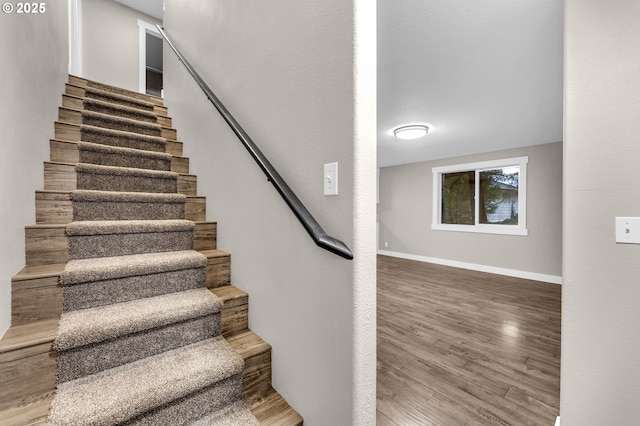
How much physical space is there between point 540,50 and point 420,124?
166 centimetres

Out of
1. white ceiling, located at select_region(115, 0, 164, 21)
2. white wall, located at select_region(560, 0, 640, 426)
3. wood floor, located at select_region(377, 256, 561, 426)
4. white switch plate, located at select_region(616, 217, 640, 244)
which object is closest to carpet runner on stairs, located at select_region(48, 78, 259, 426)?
wood floor, located at select_region(377, 256, 561, 426)

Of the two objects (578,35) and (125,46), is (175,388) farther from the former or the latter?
(125,46)

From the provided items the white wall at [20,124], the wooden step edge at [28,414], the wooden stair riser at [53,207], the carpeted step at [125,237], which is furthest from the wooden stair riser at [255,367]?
the wooden stair riser at [53,207]

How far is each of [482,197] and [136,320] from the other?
5960 millimetres

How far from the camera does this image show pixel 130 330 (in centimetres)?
108

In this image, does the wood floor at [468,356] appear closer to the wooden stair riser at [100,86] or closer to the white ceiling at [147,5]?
the wooden stair riser at [100,86]

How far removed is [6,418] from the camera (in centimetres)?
83

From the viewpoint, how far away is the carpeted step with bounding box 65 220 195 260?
135cm

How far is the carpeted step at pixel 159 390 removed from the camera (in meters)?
0.87

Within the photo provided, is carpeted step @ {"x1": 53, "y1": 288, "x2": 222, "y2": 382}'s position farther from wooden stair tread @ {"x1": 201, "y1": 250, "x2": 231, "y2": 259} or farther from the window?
the window

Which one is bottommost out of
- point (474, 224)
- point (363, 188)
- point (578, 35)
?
point (474, 224)

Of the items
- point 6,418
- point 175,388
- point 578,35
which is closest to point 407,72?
point 578,35

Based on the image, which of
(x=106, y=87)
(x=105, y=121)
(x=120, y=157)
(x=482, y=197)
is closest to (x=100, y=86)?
(x=106, y=87)

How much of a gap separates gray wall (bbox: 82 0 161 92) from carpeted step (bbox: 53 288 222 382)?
429 centimetres
